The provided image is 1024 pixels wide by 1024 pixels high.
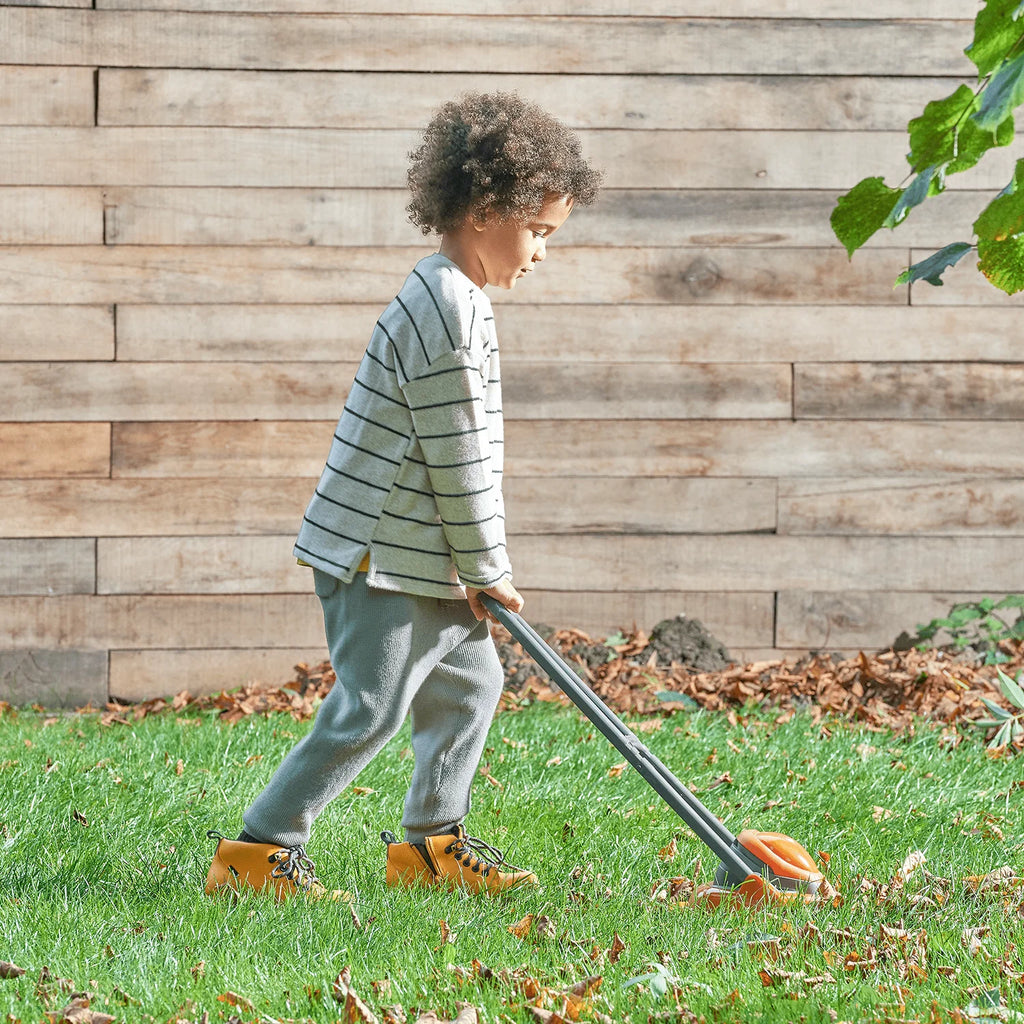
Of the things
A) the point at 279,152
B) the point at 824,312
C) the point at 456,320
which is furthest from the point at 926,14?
the point at 456,320

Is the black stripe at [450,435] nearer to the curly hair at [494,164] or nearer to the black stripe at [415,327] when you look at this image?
the black stripe at [415,327]

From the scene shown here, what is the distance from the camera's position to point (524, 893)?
2398mm

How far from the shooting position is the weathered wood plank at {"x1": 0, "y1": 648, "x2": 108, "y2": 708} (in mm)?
4539

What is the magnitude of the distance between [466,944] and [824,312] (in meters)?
3.32

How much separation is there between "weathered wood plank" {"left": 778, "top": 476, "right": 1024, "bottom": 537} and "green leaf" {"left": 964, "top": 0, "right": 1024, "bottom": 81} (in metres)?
3.61

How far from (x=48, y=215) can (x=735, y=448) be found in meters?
2.83

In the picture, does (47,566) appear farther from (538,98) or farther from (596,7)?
(596,7)

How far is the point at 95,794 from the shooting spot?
2982 mm

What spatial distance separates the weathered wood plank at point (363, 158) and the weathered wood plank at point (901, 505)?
119 centimetres

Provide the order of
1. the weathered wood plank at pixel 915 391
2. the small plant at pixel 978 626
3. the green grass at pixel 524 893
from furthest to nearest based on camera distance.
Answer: the weathered wood plank at pixel 915 391 → the small plant at pixel 978 626 → the green grass at pixel 524 893

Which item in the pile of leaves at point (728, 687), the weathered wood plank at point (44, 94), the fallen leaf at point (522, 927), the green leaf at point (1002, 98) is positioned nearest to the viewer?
the green leaf at point (1002, 98)

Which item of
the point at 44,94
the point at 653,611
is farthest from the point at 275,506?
the point at 44,94

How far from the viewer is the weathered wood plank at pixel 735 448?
465cm

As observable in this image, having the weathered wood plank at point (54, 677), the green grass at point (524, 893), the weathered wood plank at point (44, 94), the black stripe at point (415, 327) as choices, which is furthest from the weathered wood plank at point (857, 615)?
the weathered wood plank at point (44, 94)
